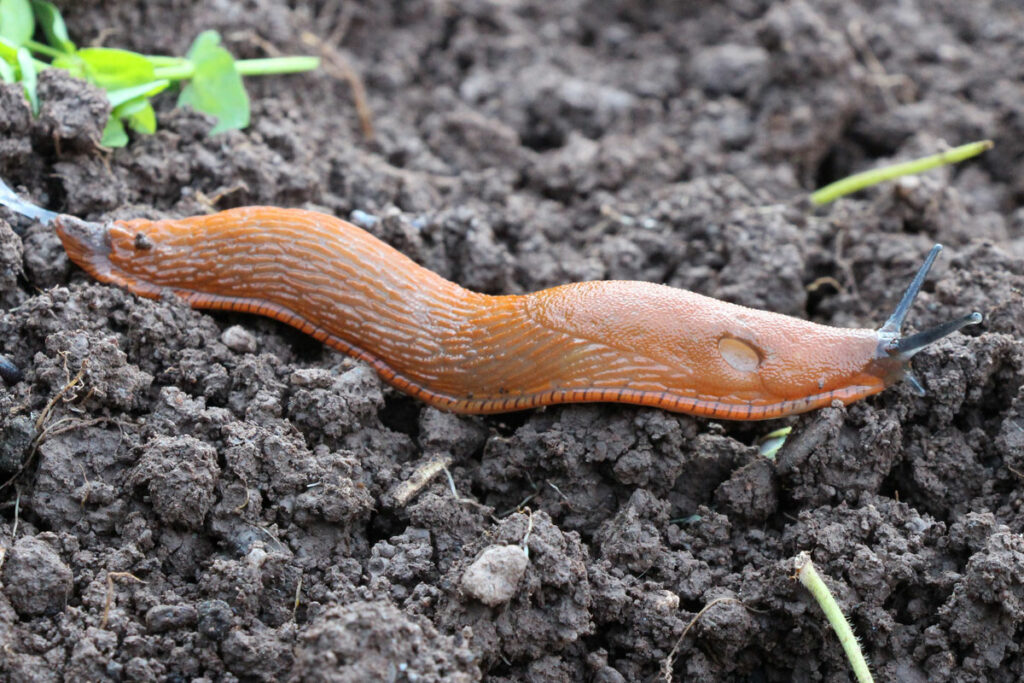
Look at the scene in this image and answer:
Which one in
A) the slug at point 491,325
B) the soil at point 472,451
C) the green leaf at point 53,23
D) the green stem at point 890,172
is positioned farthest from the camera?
the green stem at point 890,172

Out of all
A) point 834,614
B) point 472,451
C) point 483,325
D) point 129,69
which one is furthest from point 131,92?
point 834,614

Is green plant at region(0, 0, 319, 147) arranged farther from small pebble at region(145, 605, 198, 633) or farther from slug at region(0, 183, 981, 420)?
small pebble at region(145, 605, 198, 633)

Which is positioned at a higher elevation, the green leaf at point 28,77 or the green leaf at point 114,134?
the green leaf at point 28,77

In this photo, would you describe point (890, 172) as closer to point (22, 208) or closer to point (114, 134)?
point (114, 134)

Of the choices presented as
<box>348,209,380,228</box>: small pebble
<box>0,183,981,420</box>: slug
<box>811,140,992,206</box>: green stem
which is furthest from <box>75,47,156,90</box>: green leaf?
<box>811,140,992,206</box>: green stem

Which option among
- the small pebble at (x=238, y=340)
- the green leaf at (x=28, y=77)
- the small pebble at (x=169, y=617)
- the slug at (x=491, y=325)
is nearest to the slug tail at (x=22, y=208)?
the slug at (x=491, y=325)

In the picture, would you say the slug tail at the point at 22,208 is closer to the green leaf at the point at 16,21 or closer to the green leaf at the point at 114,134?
the green leaf at the point at 114,134

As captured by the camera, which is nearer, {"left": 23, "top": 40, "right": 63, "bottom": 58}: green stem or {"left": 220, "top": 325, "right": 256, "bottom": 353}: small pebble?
{"left": 220, "top": 325, "right": 256, "bottom": 353}: small pebble

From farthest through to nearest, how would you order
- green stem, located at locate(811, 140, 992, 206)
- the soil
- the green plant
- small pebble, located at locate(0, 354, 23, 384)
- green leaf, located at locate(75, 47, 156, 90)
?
green stem, located at locate(811, 140, 992, 206) < green leaf, located at locate(75, 47, 156, 90) < the green plant < small pebble, located at locate(0, 354, 23, 384) < the soil
